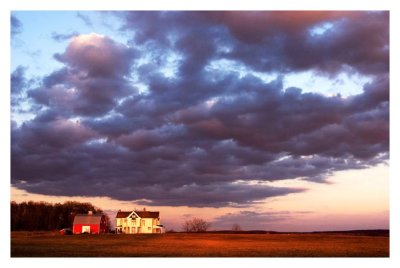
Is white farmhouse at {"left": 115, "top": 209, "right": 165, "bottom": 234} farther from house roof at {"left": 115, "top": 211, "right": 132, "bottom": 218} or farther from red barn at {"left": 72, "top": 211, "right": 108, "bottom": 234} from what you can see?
red barn at {"left": 72, "top": 211, "right": 108, "bottom": 234}

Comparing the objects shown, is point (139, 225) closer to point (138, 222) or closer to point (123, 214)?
point (138, 222)

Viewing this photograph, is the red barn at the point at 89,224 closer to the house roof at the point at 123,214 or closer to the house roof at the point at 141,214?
the house roof at the point at 123,214

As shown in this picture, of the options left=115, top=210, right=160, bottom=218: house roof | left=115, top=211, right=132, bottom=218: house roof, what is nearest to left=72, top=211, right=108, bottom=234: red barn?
left=115, top=211, right=132, bottom=218: house roof

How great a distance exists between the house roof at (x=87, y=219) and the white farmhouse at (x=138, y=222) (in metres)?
3.16

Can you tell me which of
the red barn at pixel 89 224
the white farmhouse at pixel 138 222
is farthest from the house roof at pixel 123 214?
the red barn at pixel 89 224

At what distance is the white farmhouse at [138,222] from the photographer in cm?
6369

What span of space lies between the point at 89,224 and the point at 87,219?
2.67 feet

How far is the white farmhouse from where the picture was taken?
63.7 metres
